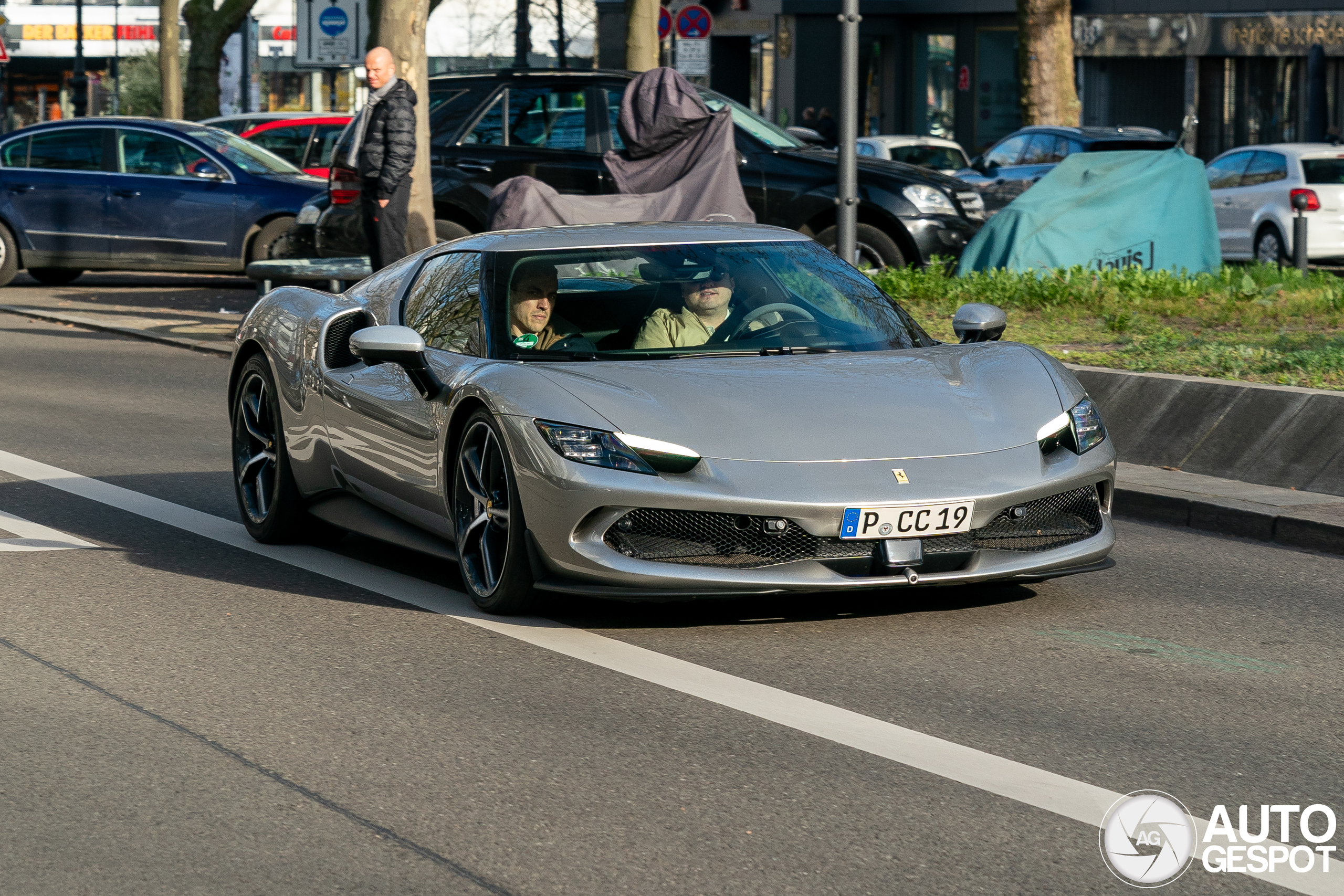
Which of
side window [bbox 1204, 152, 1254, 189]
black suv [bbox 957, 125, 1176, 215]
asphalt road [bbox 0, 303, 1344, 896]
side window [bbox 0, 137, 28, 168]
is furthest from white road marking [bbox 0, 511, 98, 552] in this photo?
black suv [bbox 957, 125, 1176, 215]

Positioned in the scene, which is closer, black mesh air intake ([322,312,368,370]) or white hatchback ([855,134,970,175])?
black mesh air intake ([322,312,368,370])

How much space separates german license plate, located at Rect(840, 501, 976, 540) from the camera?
6.12m

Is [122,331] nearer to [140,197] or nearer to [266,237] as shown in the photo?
[266,237]

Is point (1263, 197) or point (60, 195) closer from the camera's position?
point (60, 195)

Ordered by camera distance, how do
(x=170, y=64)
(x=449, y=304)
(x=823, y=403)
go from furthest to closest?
(x=170, y=64) → (x=449, y=304) → (x=823, y=403)

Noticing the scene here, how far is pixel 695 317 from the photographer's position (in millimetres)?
7188

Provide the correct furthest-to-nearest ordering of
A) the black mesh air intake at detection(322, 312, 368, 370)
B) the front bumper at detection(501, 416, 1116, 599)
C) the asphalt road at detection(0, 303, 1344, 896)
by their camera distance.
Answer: the black mesh air intake at detection(322, 312, 368, 370) < the front bumper at detection(501, 416, 1116, 599) < the asphalt road at detection(0, 303, 1344, 896)

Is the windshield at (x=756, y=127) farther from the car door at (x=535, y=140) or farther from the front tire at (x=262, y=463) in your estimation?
the front tire at (x=262, y=463)

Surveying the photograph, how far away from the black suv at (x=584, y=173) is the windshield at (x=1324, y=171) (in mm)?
6656

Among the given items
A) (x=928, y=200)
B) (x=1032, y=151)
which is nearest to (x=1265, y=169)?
(x=1032, y=151)

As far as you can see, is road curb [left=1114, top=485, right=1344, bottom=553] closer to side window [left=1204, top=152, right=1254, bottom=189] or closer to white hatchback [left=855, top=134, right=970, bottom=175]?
side window [left=1204, top=152, right=1254, bottom=189]

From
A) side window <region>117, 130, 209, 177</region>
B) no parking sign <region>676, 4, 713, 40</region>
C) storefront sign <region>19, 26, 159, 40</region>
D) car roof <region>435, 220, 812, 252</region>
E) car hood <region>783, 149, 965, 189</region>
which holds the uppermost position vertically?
storefront sign <region>19, 26, 159, 40</region>

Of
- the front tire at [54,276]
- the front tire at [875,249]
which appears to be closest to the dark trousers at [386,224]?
the front tire at [875,249]

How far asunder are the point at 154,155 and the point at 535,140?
5.56 meters
